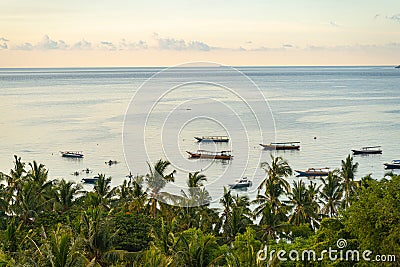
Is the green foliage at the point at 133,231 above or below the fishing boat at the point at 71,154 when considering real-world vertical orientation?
below

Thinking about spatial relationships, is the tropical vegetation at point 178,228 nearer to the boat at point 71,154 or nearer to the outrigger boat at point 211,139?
the boat at point 71,154

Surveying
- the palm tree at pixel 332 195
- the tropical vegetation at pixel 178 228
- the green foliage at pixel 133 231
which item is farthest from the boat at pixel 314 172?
the green foliage at pixel 133 231

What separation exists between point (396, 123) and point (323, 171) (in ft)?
166

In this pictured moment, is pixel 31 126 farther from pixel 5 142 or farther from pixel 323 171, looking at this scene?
pixel 323 171

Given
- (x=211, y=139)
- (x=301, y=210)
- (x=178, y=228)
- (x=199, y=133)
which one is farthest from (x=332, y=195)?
(x=199, y=133)

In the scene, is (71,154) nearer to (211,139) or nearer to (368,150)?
(211,139)

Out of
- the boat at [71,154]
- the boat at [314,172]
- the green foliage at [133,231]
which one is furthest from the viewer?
the boat at [71,154]

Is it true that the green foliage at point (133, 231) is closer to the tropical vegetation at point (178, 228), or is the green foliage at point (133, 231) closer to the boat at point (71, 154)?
the tropical vegetation at point (178, 228)

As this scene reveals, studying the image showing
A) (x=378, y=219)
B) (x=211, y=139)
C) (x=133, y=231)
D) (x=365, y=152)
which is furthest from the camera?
(x=211, y=139)

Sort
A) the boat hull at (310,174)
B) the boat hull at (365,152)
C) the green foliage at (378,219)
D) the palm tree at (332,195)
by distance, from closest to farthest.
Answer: the green foliage at (378,219), the palm tree at (332,195), the boat hull at (310,174), the boat hull at (365,152)

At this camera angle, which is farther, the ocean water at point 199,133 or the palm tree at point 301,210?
the ocean water at point 199,133

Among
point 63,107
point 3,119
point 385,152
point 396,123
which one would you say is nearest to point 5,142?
point 3,119

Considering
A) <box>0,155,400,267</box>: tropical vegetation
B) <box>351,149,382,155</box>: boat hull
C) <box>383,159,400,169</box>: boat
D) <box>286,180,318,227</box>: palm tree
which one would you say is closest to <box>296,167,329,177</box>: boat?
<box>383,159,400,169</box>: boat

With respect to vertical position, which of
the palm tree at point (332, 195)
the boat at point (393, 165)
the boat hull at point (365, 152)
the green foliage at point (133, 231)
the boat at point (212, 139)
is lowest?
the green foliage at point (133, 231)
